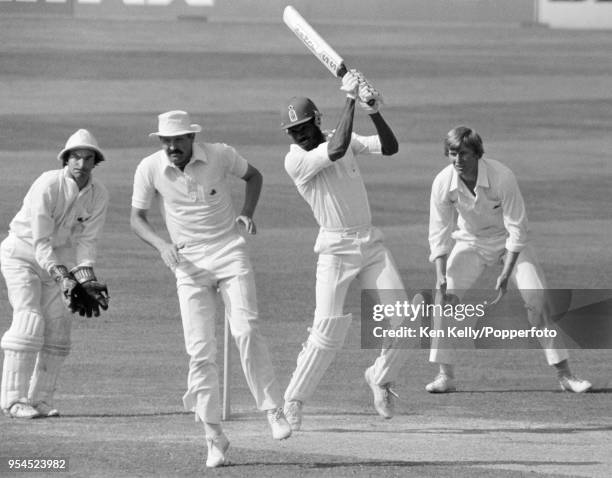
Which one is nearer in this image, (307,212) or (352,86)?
(352,86)

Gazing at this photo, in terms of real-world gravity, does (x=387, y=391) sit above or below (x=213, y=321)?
Answer: below

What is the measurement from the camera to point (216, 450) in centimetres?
882

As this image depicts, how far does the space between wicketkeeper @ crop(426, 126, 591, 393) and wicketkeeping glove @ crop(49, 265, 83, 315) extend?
2529 mm

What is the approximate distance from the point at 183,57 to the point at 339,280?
26937 mm

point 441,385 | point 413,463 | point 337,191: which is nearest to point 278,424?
point 413,463

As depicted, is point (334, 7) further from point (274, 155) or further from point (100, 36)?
point (274, 155)

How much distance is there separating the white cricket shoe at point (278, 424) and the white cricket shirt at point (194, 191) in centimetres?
109

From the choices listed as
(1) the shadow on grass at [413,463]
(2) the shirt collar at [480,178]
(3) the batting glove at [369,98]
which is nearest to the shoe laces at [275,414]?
(1) the shadow on grass at [413,463]

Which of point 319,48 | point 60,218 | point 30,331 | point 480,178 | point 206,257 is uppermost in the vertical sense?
point 319,48

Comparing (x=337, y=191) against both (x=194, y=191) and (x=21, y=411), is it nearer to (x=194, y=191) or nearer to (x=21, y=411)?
(x=194, y=191)

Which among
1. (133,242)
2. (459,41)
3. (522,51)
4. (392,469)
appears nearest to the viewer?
(392,469)

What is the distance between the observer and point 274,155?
2378 cm

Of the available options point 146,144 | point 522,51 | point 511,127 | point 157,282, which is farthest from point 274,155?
point 522,51

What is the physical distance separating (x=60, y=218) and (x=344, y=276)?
6.02ft
